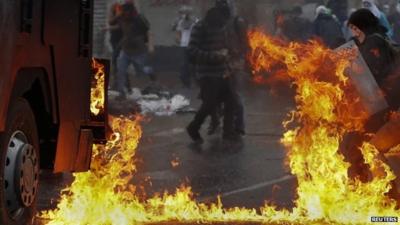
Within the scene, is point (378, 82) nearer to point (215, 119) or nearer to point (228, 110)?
point (228, 110)

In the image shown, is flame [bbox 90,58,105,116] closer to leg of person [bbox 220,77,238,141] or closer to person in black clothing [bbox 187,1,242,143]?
person in black clothing [bbox 187,1,242,143]

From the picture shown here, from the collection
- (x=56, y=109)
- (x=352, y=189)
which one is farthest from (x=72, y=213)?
(x=352, y=189)

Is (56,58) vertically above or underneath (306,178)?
above

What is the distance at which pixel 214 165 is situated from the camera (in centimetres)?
974

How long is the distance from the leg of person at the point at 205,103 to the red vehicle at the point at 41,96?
5882 mm

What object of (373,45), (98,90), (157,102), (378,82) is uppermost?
(157,102)

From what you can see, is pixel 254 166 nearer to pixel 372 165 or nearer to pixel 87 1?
pixel 372 165

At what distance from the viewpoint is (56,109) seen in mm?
5027

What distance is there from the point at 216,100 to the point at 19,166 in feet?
24.4

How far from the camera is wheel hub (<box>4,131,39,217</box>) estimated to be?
4.45 metres

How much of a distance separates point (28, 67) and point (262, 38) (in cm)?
336

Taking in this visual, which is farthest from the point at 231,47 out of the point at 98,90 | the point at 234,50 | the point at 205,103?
the point at 98,90

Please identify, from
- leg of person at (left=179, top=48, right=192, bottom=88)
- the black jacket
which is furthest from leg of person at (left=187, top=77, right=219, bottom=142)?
leg of person at (left=179, top=48, right=192, bottom=88)

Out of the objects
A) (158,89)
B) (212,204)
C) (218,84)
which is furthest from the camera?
(158,89)
